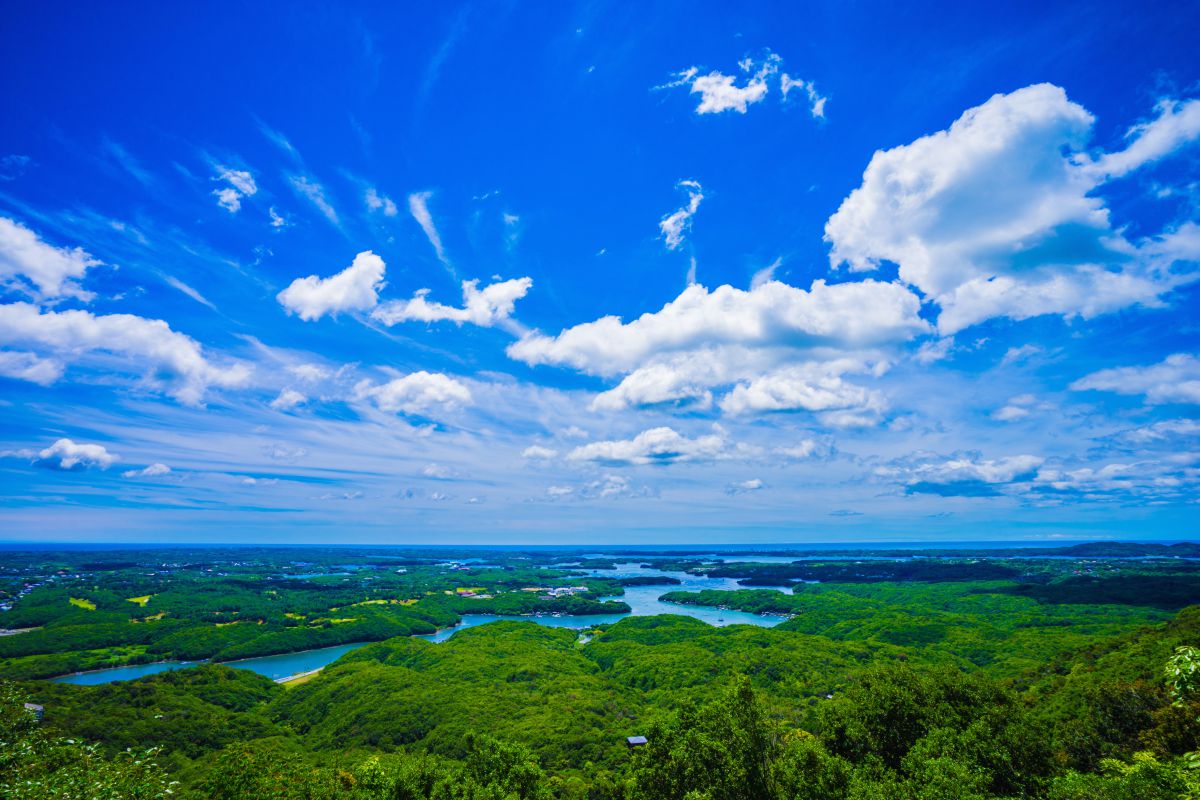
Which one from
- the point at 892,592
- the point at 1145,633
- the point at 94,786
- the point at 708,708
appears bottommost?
the point at 892,592

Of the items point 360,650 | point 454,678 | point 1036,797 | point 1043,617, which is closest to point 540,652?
point 454,678

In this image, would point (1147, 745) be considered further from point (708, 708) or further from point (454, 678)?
point (454, 678)

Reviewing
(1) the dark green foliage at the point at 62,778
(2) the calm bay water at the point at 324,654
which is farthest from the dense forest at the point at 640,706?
(2) the calm bay water at the point at 324,654

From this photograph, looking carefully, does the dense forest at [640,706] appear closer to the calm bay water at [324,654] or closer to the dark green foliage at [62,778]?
the dark green foliage at [62,778]

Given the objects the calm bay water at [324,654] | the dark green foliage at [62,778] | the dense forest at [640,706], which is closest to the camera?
the dark green foliage at [62,778]

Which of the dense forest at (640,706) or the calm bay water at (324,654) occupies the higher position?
the dense forest at (640,706)

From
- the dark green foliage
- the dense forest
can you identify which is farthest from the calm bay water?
the dark green foliage

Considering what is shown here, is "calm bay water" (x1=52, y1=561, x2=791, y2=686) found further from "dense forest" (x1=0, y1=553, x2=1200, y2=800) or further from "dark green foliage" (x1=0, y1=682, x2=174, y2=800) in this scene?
"dark green foliage" (x1=0, y1=682, x2=174, y2=800)

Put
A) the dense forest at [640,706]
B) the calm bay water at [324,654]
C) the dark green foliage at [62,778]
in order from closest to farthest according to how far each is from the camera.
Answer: the dark green foliage at [62,778] → the dense forest at [640,706] → the calm bay water at [324,654]
